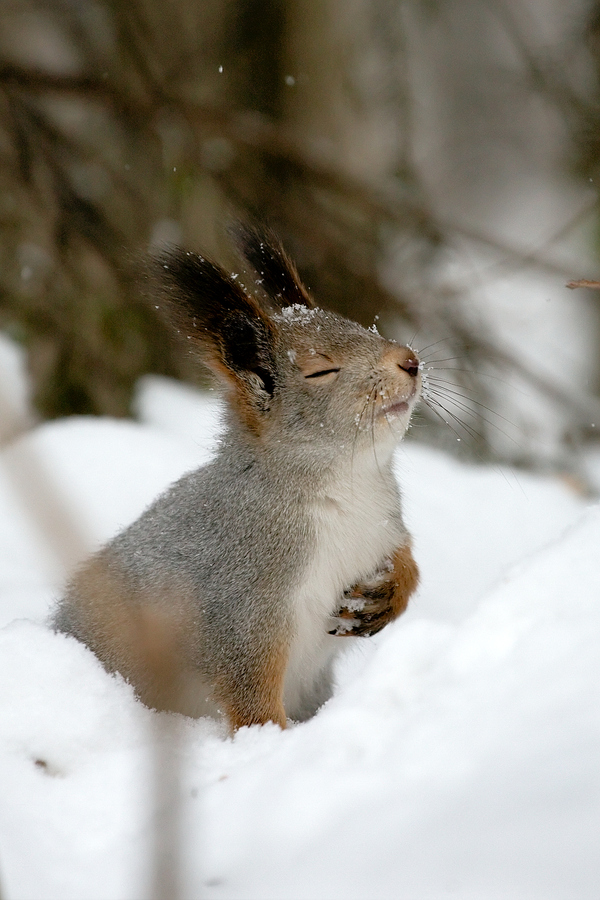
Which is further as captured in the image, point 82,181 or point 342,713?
point 82,181

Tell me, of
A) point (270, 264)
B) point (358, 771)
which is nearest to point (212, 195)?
point (270, 264)

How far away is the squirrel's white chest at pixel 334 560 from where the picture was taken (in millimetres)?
2080

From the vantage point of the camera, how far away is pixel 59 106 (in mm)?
4711

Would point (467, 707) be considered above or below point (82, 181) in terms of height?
above

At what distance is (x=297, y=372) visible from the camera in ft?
7.20

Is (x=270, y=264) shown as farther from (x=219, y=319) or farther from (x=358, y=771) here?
(x=358, y=771)

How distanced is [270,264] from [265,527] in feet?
2.30

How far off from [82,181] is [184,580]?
3007 millimetres

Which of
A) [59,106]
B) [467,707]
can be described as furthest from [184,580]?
[59,106]

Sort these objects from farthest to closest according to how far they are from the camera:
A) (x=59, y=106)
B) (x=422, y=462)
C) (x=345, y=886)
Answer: (x=59, y=106)
(x=422, y=462)
(x=345, y=886)

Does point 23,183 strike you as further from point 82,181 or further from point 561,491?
point 561,491

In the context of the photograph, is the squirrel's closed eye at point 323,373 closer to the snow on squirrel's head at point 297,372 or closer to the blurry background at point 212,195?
the snow on squirrel's head at point 297,372

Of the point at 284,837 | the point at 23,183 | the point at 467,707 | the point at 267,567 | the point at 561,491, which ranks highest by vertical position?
the point at 467,707

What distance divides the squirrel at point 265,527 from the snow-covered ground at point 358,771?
0.68 feet
